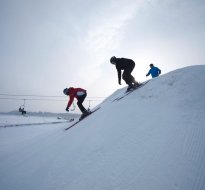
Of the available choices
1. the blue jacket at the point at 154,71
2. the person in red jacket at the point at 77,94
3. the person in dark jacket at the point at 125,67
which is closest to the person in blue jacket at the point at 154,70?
the blue jacket at the point at 154,71

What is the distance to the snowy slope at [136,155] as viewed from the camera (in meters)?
2.12

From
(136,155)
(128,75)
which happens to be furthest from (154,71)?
(136,155)

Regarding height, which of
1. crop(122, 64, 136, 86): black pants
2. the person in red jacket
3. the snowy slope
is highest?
crop(122, 64, 136, 86): black pants

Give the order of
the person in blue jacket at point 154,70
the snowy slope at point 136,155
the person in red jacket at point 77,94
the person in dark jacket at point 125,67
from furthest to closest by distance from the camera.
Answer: the person in blue jacket at point 154,70
the person in red jacket at point 77,94
the person in dark jacket at point 125,67
the snowy slope at point 136,155

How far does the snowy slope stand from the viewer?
83.3 inches

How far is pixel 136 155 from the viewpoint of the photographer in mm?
2533

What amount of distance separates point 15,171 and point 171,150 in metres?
3.19

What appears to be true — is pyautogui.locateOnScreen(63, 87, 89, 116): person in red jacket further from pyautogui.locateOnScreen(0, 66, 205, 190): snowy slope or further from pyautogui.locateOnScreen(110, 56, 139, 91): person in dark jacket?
pyautogui.locateOnScreen(0, 66, 205, 190): snowy slope

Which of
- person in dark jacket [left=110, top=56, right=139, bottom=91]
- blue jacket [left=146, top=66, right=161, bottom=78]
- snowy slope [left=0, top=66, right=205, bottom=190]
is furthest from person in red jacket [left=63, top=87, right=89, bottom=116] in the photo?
blue jacket [left=146, top=66, right=161, bottom=78]

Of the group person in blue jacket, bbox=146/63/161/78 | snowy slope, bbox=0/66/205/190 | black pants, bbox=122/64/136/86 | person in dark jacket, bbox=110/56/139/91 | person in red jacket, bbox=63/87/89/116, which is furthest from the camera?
person in blue jacket, bbox=146/63/161/78

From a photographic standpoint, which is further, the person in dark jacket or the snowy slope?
the person in dark jacket

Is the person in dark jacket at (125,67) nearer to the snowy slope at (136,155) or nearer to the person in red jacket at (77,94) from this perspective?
the person in red jacket at (77,94)

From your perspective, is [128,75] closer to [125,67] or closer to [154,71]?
[125,67]

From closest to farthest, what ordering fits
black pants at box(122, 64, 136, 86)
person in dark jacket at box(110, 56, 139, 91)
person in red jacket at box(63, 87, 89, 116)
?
person in dark jacket at box(110, 56, 139, 91)
black pants at box(122, 64, 136, 86)
person in red jacket at box(63, 87, 89, 116)
